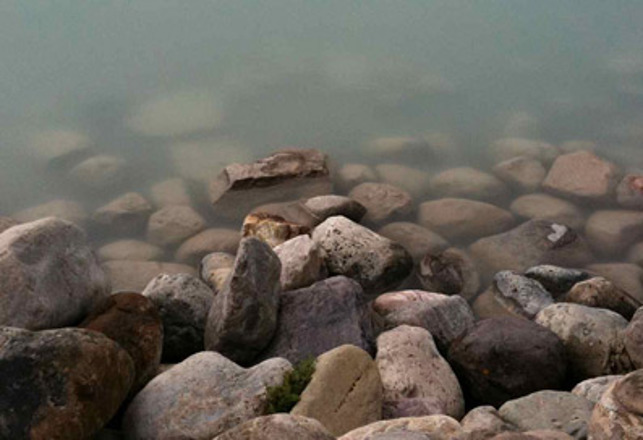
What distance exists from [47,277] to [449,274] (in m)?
4.63

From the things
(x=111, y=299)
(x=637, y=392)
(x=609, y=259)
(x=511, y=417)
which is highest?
(x=637, y=392)

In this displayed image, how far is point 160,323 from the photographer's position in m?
6.79

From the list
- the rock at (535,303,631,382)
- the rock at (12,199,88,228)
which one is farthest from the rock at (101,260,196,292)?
the rock at (535,303,631,382)

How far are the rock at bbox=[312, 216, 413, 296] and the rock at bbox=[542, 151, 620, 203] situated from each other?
10.6ft

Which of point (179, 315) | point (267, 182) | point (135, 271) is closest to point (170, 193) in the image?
point (267, 182)

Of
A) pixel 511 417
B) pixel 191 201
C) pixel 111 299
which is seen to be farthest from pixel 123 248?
pixel 511 417

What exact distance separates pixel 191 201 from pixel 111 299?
13.8 ft

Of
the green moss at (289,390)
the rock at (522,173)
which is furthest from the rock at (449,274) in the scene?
the green moss at (289,390)

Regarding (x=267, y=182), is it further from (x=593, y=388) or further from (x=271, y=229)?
(x=593, y=388)

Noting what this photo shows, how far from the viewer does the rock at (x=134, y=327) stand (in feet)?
21.1

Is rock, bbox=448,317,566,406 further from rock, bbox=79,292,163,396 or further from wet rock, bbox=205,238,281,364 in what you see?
rock, bbox=79,292,163,396

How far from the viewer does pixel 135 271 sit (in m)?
9.34

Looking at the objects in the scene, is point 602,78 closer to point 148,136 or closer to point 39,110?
point 148,136

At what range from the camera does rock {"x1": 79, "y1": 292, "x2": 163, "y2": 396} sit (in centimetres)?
642
